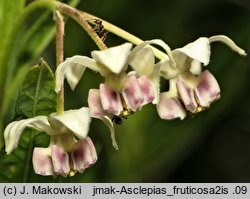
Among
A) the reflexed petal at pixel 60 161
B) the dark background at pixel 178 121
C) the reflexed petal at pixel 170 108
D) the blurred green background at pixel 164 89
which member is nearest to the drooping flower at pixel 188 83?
the reflexed petal at pixel 170 108

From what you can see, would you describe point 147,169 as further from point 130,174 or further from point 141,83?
point 141,83

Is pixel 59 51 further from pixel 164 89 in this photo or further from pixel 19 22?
pixel 164 89

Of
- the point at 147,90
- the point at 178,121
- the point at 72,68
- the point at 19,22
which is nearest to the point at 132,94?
the point at 147,90

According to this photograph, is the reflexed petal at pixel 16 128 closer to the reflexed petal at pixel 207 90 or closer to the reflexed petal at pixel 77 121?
the reflexed petal at pixel 77 121

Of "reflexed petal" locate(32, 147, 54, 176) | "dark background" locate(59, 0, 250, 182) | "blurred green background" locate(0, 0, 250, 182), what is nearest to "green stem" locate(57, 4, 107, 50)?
"reflexed petal" locate(32, 147, 54, 176)

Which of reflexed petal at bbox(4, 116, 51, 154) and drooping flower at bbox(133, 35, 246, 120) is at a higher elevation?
drooping flower at bbox(133, 35, 246, 120)

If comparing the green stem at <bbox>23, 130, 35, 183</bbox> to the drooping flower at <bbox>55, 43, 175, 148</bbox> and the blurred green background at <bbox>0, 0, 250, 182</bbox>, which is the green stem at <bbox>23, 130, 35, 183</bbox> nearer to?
the drooping flower at <bbox>55, 43, 175, 148</bbox>
